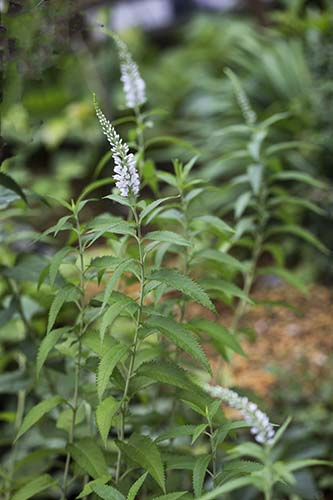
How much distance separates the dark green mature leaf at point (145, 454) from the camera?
1.55m

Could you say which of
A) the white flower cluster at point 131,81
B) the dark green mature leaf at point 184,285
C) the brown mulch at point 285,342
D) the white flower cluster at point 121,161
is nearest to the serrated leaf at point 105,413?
the dark green mature leaf at point 184,285

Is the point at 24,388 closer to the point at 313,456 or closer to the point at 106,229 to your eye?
the point at 106,229

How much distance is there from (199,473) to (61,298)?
1.65 ft

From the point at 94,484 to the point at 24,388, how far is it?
2.60 feet

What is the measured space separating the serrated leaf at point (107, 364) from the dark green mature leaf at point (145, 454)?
212 millimetres

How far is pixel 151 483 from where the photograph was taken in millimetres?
1870

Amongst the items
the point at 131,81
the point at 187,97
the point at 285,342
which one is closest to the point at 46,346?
the point at 131,81

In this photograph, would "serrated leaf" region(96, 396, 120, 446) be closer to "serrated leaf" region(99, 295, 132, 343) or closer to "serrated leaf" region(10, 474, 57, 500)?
"serrated leaf" region(99, 295, 132, 343)

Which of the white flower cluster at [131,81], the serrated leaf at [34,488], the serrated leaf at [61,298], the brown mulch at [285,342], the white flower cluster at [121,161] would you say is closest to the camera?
the white flower cluster at [121,161]

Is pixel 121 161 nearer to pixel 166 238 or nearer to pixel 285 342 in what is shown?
pixel 166 238

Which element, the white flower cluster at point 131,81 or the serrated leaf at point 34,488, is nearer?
the serrated leaf at point 34,488

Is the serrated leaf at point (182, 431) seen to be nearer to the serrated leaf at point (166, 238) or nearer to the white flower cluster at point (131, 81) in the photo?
the serrated leaf at point (166, 238)

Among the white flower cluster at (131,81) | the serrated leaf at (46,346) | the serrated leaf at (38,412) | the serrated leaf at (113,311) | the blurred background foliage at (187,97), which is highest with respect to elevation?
the white flower cluster at (131,81)

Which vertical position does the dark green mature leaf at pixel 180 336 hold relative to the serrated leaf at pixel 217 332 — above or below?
above
